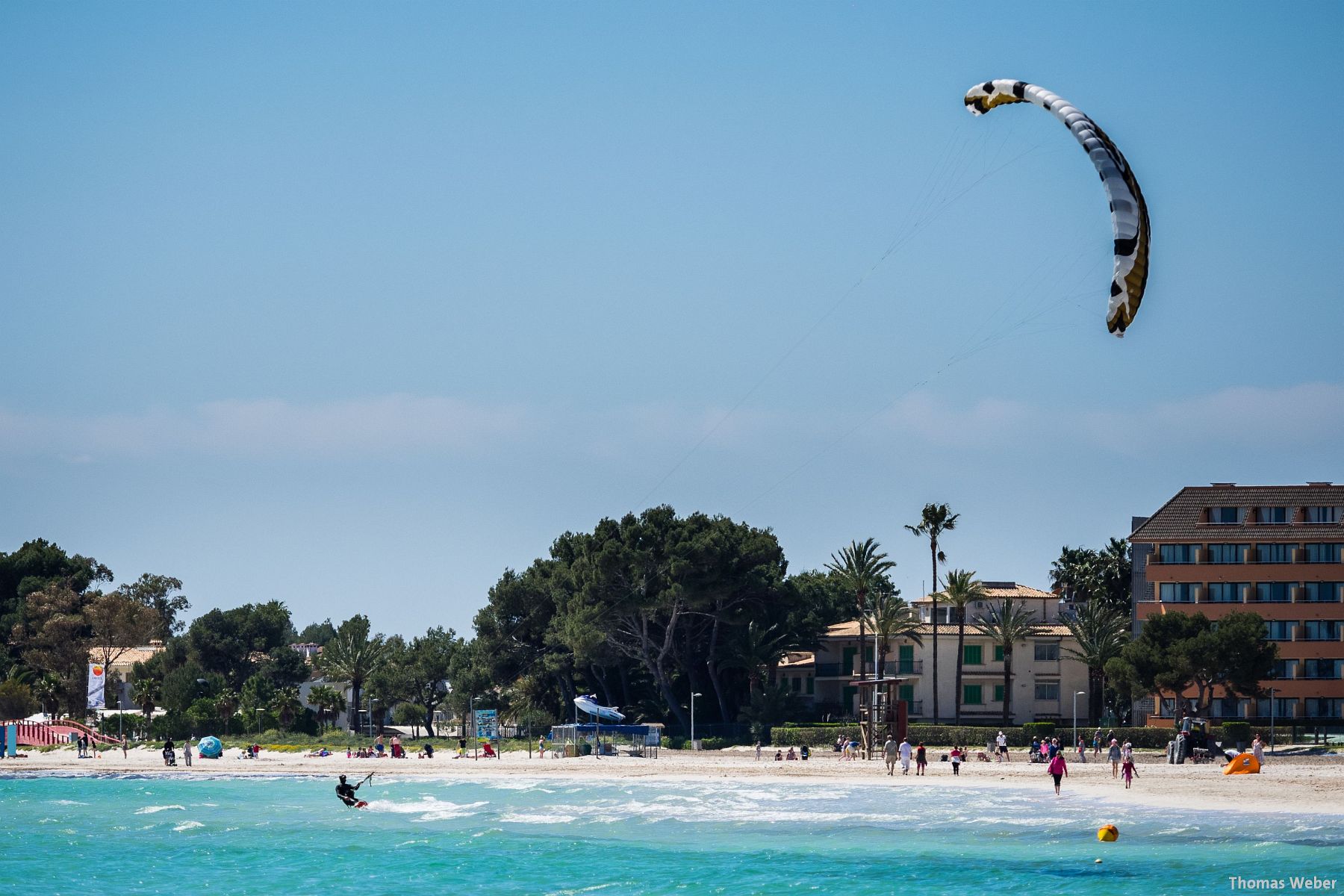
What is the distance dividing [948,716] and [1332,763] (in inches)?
1020

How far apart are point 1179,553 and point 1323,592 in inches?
260

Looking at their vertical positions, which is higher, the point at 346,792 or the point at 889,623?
the point at 889,623

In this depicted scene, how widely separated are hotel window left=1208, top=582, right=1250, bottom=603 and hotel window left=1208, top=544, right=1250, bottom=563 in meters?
1.06

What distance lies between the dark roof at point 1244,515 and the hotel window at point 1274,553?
1.08ft

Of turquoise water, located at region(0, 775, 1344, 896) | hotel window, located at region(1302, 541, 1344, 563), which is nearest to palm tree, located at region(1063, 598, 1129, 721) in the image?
hotel window, located at region(1302, 541, 1344, 563)

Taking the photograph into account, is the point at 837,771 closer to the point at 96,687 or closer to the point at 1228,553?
the point at 1228,553

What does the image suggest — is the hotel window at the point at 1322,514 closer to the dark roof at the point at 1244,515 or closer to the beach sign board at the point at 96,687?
the dark roof at the point at 1244,515

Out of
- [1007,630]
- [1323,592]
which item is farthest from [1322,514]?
[1007,630]

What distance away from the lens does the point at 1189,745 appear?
5681cm

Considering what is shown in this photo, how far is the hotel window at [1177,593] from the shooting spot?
72500mm

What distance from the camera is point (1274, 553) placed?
236ft

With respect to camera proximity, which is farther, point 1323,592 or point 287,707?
point 287,707

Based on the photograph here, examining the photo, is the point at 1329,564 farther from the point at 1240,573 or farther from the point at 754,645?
the point at 754,645

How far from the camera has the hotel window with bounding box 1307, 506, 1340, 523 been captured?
236 ft
